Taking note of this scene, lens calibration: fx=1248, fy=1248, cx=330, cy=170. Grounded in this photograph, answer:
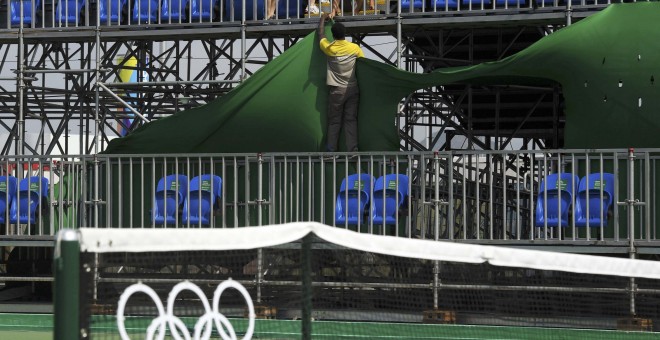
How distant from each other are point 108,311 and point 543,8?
13.3 metres

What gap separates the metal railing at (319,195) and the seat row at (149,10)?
12.2 feet

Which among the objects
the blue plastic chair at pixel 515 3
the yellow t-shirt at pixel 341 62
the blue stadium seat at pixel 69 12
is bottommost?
the yellow t-shirt at pixel 341 62

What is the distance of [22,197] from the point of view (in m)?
18.1

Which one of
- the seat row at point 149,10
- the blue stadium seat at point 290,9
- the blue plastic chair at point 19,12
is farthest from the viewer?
the blue plastic chair at point 19,12

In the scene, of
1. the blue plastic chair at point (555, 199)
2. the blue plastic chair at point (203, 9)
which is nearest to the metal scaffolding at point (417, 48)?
the blue plastic chair at point (203, 9)

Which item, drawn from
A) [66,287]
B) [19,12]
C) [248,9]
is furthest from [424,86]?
[66,287]

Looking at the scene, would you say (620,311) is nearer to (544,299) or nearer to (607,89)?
(544,299)

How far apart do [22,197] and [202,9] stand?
4.77 metres

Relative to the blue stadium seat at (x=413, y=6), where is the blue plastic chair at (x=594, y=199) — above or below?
below

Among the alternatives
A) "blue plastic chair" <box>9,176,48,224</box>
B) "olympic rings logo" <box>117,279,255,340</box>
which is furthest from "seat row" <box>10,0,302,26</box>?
"olympic rings logo" <box>117,279,255,340</box>

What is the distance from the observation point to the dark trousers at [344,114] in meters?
17.8

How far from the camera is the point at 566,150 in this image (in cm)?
1591

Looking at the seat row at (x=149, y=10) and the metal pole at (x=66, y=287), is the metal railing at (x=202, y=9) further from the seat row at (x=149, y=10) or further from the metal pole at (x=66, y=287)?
the metal pole at (x=66, y=287)

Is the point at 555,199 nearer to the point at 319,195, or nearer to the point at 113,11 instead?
the point at 319,195
